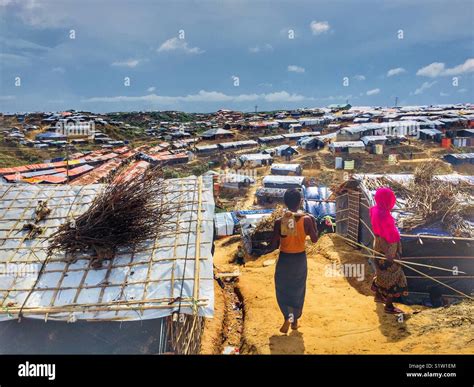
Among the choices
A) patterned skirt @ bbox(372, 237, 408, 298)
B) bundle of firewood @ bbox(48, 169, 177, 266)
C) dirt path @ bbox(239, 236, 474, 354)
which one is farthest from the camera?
patterned skirt @ bbox(372, 237, 408, 298)

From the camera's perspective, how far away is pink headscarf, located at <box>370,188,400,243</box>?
242 inches

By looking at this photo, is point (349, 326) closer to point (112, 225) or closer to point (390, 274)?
point (390, 274)

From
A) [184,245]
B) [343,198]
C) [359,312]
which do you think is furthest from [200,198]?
[343,198]

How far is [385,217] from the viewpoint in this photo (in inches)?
246

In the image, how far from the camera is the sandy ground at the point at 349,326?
18.0ft

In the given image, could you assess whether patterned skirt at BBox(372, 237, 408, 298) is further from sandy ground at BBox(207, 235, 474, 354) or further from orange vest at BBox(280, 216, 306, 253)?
orange vest at BBox(280, 216, 306, 253)

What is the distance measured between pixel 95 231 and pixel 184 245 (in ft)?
5.08

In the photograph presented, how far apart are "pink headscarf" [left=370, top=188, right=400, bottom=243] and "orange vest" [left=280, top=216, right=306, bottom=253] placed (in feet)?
5.26

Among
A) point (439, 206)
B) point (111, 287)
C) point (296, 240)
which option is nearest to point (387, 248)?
point (296, 240)

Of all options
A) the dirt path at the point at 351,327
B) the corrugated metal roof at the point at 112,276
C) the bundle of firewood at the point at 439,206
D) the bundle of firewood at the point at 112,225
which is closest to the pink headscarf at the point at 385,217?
the dirt path at the point at 351,327

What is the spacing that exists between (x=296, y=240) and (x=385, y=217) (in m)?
1.83

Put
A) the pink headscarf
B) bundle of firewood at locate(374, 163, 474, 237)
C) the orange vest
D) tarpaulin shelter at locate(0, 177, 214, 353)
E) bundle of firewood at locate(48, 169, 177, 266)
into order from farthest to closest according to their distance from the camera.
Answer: bundle of firewood at locate(374, 163, 474, 237), the pink headscarf, bundle of firewood at locate(48, 169, 177, 266), the orange vest, tarpaulin shelter at locate(0, 177, 214, 353)

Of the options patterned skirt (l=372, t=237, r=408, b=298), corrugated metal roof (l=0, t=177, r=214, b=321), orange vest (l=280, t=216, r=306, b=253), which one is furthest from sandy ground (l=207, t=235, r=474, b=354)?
corrugated metal roof (l=0, t=177, r=214, b=321)
